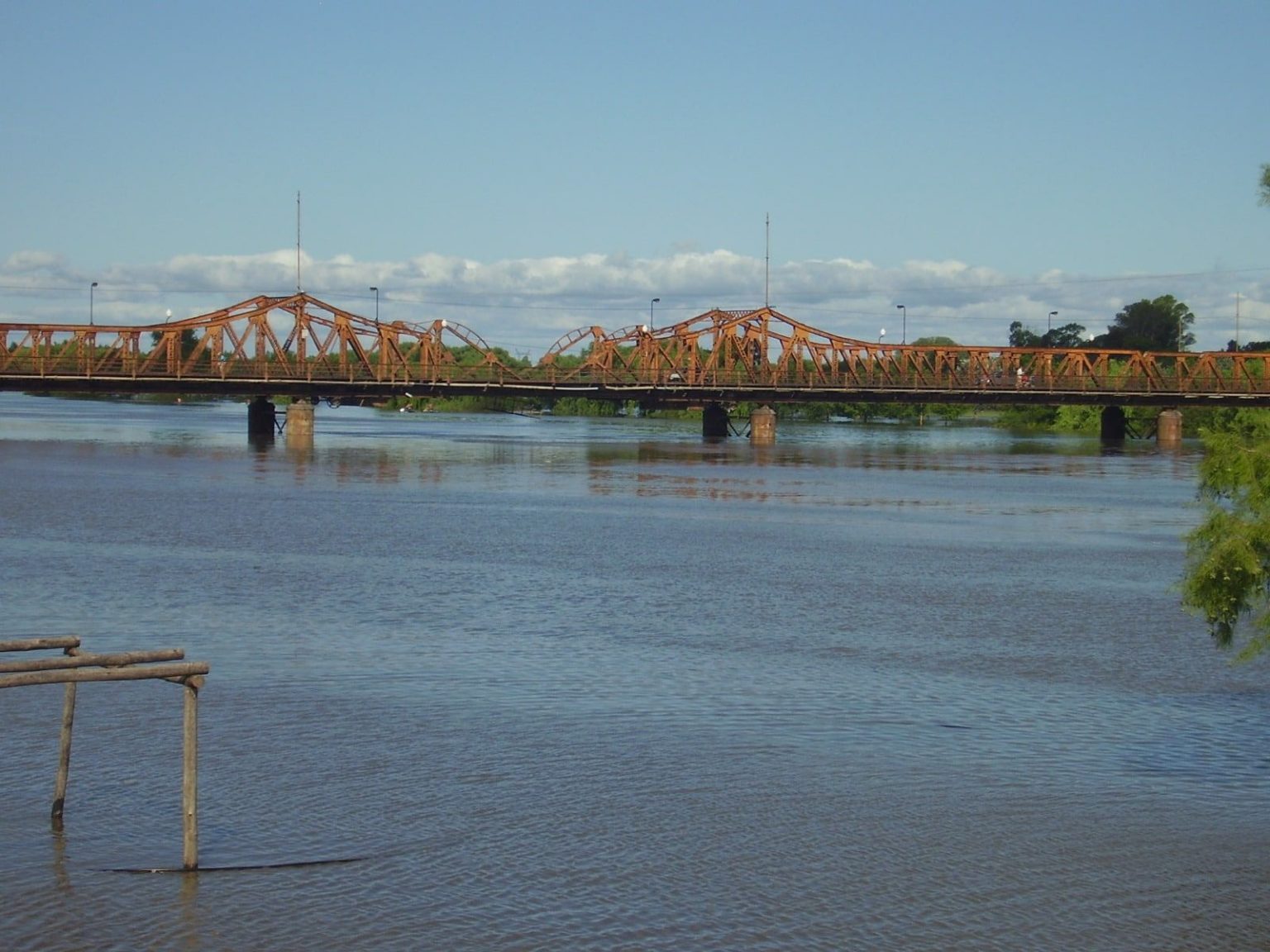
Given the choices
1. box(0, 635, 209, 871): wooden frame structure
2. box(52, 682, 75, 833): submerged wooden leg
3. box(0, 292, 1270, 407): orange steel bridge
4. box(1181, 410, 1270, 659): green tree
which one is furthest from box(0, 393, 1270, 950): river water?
box(0, 292, 1270, 407): orange steel bridge

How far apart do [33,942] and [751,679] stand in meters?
12.7

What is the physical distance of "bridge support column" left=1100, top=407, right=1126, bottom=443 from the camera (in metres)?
155

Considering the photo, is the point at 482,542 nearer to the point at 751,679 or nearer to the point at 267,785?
the point at 751,679

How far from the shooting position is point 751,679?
909 inches

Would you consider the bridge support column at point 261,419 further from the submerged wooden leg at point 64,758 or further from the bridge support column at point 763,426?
the submerged wooden leg at point 64,758

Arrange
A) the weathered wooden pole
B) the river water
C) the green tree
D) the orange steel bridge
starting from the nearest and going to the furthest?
the weathered wooden pole → the river water → the green tree → the orange steel bridge

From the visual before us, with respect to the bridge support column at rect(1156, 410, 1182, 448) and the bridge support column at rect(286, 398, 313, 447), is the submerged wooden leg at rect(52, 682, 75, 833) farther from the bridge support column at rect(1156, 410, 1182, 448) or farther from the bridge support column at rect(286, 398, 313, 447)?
the bridge support column at rect(1156, 410, 1182, 448)

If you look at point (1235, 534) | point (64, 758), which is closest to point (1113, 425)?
point (1235, 534)

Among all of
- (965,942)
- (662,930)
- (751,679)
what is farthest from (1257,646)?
(751,679)

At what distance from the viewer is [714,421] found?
477 feet

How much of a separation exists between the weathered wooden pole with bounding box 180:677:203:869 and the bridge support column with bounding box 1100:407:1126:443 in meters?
149

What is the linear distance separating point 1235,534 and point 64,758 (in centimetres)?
1042

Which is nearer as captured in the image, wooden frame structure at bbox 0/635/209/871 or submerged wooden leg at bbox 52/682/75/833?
wooden frame structure at bbox 0/635/209/871

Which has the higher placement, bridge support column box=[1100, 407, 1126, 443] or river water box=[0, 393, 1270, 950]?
bridge support column box=[1100, 407, 1126, 443]
